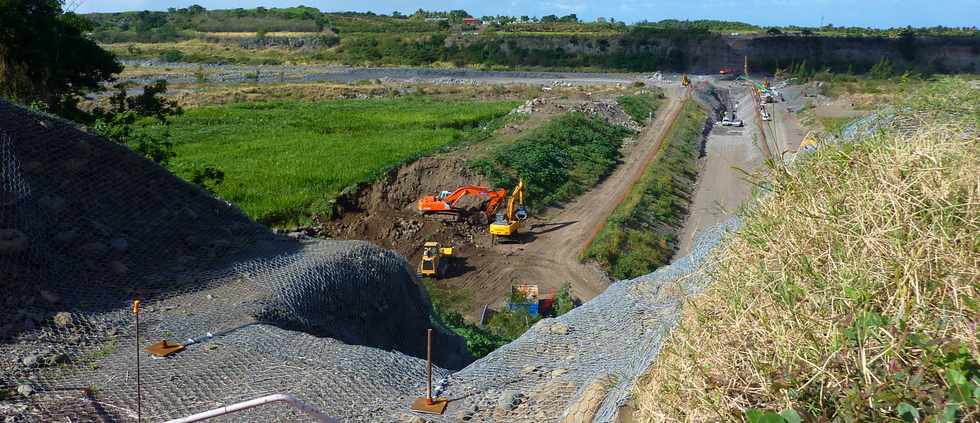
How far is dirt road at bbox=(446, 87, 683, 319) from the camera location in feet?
67.2

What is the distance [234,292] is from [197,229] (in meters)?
2.11

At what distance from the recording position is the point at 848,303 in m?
4.09

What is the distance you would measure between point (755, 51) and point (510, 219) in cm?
7539

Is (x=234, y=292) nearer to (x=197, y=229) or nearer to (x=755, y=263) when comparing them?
(x=197, y=229)

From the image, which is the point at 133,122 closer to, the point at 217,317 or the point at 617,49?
the point at 217,317

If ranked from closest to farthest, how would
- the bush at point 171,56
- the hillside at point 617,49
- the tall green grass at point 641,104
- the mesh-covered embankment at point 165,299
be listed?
the mesh-covered embankment at point 165,299 → the tall green grass at point 641,104 → the hillside at point 617,49 → the bush at point 171,56

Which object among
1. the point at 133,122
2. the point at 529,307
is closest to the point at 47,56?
the point at 133,122

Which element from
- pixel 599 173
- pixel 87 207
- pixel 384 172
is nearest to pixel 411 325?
pixel 87 207

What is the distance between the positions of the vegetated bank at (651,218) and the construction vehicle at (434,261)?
13.1 ft

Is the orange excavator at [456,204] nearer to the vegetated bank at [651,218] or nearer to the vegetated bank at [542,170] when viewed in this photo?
the vegetated bank at [542,170]

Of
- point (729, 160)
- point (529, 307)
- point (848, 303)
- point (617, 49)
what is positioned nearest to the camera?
point (848, 303)

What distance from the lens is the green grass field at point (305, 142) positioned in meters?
26.4

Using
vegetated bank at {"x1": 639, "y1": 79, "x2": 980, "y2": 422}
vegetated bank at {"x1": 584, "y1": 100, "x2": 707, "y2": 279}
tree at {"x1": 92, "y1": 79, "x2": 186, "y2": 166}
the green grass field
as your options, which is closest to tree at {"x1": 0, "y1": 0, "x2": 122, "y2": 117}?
tree at {"x1": 92, "y1": 79, "x2": 186, "y2": 166}

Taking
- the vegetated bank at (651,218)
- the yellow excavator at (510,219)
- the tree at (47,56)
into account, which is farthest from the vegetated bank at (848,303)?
the yellow excavator at (510,219)
